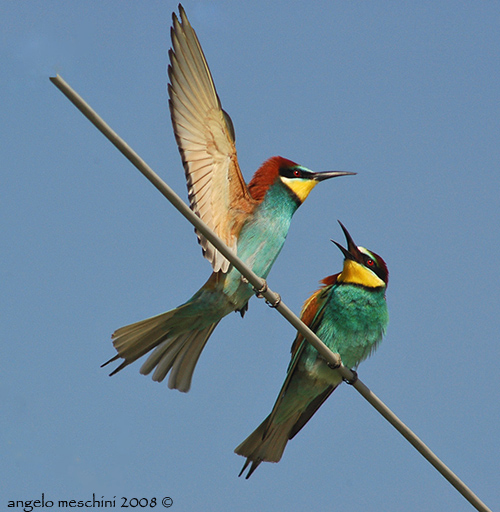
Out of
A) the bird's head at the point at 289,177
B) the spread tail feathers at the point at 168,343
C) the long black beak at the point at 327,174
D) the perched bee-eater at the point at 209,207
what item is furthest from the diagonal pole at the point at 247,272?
the long black beak at the point at 327,174

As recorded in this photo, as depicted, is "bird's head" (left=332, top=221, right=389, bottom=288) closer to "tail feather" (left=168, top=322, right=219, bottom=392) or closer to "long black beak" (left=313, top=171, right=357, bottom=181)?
"long black beak" (left=313, top=171, right=357, bottom=181)

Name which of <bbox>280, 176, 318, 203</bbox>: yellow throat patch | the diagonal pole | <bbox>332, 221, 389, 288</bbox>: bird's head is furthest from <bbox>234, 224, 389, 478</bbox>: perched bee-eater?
the diagonal pole

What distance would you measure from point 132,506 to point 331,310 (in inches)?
56.5

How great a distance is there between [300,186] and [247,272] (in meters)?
1.43

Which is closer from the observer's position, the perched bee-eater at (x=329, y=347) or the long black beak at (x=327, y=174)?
the perched bee-eater at (x=329, y=347)

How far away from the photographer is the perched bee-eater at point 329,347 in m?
3.70

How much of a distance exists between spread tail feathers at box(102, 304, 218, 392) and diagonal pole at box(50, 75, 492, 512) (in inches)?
28.2

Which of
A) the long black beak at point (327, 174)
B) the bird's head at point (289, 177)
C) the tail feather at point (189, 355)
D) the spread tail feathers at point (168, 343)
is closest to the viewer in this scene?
the spread tail feathers at point (168, 343)

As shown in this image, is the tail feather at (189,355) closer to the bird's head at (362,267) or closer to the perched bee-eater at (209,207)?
the perched bee-eater at (209,207)

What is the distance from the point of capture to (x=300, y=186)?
3.85 meters

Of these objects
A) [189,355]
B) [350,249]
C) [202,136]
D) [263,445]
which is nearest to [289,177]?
[350,249]

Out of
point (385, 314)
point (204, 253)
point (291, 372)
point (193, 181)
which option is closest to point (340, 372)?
point (291, 372)

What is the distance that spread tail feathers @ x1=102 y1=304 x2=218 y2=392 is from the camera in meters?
3.46

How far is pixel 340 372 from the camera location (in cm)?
341
